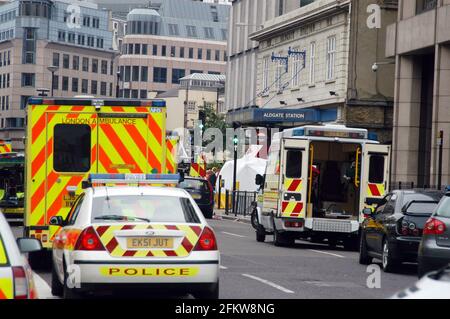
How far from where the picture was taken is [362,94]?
56.0 metres

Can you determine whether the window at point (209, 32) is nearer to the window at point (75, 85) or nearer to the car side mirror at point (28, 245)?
the window at point (75, 85)

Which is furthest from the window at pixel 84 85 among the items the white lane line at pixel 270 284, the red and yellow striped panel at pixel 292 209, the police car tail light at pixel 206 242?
the police car tail light at pixel 206 242

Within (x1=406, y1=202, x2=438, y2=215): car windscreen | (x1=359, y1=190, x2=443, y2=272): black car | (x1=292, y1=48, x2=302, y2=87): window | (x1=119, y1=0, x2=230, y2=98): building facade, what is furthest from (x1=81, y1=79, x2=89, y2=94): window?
(x1=406, y1=202, x2=438, y2=215): car windscreen

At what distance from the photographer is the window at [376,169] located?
2959 centimetres

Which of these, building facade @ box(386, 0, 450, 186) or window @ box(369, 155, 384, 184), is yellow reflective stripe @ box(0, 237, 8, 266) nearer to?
window @ box(369, 155, 384, 184)

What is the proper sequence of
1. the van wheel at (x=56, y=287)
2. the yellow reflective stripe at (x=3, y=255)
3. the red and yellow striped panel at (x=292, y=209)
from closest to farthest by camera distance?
1. the yellow reflective stripe at (x=3, y=255)
2. the van wheel at (x=56, y=287)
3. the red and yellow striped panel at (x=292, y=209)

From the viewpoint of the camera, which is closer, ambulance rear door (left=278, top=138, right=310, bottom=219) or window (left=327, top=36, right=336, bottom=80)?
ambulance rear door (left=278, top=138, right=310, bottom=219)

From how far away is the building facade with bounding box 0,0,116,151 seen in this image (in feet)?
551

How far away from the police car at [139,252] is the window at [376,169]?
15639 mm

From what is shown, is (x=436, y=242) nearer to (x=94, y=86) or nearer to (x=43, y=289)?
(x=43, y=289)

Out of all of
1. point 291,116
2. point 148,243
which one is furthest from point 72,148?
point 291,116

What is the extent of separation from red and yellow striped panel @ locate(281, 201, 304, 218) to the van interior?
1.25 m

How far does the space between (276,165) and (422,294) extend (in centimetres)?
2224

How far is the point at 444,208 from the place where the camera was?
18.8 m
